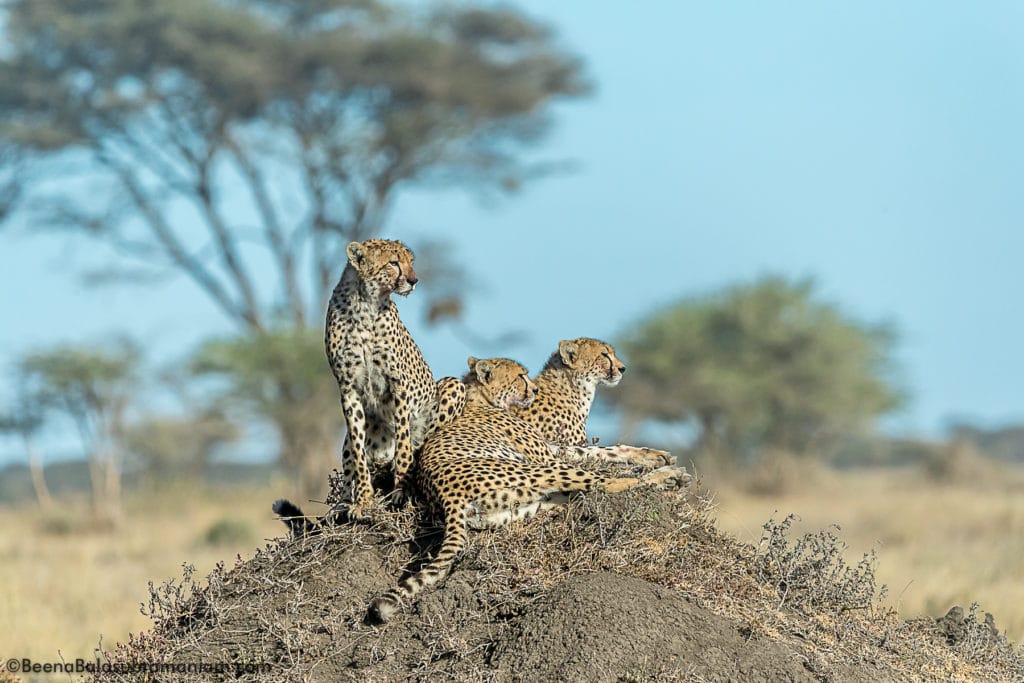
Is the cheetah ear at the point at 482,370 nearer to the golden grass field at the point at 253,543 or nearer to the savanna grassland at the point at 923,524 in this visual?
the savanna grassland at the point at 923,524

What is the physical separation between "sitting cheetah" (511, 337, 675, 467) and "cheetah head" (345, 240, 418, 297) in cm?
92

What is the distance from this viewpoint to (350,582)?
16.0ft

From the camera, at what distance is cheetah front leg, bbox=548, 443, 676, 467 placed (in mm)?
5496

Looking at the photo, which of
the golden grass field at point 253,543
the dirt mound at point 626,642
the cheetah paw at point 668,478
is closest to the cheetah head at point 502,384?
the cheetah paw at point 668,478

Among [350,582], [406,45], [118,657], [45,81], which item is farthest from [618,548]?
[45,81]

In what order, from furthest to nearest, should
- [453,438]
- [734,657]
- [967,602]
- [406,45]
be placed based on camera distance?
[406,45], [967,602], [453,438], [734,657]

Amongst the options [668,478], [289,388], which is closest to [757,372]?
[289,388]

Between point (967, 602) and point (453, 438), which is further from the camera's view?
point (967, 602)

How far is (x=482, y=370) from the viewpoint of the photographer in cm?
574

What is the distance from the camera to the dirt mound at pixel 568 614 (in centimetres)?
444

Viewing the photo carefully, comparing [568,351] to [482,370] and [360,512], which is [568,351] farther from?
[360,512]

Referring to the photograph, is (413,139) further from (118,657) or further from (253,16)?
(118,657)

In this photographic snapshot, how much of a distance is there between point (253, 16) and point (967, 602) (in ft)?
53.8

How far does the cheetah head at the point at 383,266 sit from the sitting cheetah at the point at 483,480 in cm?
58
